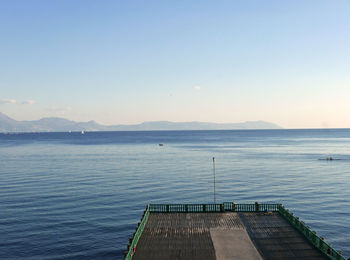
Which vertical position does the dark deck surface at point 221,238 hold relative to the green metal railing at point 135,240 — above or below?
below

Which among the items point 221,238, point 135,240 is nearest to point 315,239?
point 221,238

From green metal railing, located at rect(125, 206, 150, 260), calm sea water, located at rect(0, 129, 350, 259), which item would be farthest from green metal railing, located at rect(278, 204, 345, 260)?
green metal railing, located at rect(125, 206, 150, 260)

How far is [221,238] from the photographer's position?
31859 millimetres

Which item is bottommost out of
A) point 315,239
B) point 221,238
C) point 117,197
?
point 117,197

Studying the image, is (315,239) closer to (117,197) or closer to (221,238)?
(221,238)

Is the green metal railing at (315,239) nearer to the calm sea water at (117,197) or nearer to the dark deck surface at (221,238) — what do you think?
the dark deck surface at (221,238)

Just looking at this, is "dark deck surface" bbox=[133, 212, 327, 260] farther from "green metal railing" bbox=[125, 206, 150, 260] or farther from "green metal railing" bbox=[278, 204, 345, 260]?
"green metal railing" bbox=[278, 204, 345, 260]

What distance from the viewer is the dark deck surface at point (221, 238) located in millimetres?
28172

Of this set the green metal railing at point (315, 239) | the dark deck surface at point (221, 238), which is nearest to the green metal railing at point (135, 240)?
the dark deck surface at point (221, 238)

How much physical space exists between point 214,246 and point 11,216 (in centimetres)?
3687

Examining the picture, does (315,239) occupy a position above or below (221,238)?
above

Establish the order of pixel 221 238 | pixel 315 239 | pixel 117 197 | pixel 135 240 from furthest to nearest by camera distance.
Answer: pixel 117 197 < pixel 221 238 < pixel 135 240 < pixel 315 239

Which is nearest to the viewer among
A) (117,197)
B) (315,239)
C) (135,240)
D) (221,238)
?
(315,239)

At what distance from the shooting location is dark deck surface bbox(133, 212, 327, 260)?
2817 centimetres
